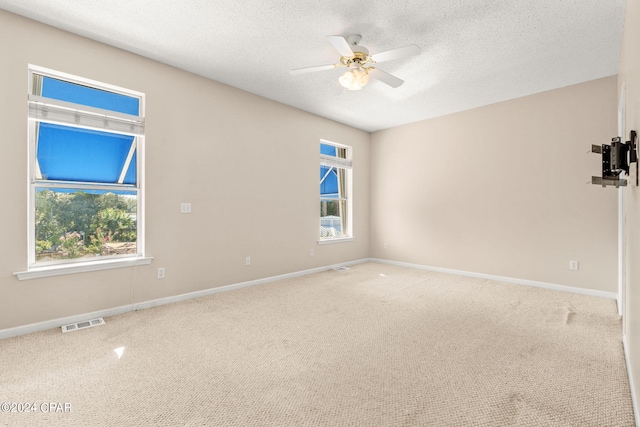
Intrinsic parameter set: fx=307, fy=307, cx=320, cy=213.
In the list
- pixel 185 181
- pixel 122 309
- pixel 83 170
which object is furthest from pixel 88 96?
pixel 122 309

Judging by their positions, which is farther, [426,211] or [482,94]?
[426,211]

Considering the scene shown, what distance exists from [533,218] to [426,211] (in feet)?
5.34

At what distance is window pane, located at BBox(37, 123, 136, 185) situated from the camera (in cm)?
288

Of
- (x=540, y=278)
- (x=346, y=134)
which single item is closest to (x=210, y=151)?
(x=346, y=134)

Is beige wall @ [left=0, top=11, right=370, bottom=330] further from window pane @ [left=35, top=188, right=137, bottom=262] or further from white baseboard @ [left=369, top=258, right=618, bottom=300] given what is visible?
white baseboard @ [left=369, top=258, right=618, bottom=300]

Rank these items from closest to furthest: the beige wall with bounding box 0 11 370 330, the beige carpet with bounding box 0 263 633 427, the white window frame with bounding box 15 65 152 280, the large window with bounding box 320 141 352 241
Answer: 1. the beige carpet with bounding box 0 263 633 427
2. the beige wall with bounding box 0 11 370 330
3. the white window frame with bounding box 15 65 152 280
4. the large window with bounding box 320 141 352 241

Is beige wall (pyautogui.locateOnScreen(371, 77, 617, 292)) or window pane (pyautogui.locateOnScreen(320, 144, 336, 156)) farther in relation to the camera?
window pane (pyautogui.locateOnScreen(320, 144, 336, 156))

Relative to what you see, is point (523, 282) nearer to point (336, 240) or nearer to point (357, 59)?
point (336, 240)

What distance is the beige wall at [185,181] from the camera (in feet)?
8.71

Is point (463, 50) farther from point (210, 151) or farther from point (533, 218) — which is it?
point (210, 151)

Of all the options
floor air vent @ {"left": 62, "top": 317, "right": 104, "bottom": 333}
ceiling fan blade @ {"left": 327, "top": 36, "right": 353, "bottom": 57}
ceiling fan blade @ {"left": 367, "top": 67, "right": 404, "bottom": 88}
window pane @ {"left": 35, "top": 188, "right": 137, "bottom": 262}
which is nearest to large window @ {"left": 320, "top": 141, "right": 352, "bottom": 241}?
ceiling fan blade @ {"left": 367, "top": 67, "right": 404, "bottom": 88}

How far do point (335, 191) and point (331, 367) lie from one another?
13.5 feet

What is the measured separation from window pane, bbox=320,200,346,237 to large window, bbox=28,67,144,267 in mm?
3076

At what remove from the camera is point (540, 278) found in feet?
14.2
